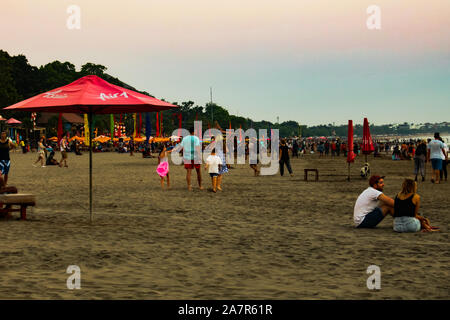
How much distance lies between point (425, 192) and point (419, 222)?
315 inches

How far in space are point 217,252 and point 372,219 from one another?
317 cm

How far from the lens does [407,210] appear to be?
933 cm

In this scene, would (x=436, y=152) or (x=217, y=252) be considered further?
(x=436, y=152)

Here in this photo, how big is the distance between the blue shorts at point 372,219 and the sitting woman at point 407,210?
15.2 inches

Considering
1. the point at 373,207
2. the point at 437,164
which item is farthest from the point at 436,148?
the point at 373,207

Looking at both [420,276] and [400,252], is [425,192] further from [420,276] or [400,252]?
[420,276]

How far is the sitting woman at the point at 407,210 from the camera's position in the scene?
928 cm

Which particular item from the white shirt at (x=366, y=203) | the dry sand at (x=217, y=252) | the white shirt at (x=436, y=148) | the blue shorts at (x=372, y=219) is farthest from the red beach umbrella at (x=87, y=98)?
the white shirt at (x=436, y=148)

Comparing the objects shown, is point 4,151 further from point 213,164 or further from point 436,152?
point 436,152

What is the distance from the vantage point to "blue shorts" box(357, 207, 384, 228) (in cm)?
968

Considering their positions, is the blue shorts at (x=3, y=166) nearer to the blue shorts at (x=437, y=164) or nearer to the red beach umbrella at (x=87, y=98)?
the red beach umbrella at (x=87, y=98)

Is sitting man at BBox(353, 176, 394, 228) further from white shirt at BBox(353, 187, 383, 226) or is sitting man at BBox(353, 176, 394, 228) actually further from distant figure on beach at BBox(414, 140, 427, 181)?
Answer: distant figure on beach at BBox(414, 140, 427, 181)

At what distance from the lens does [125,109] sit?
38.3 feet
